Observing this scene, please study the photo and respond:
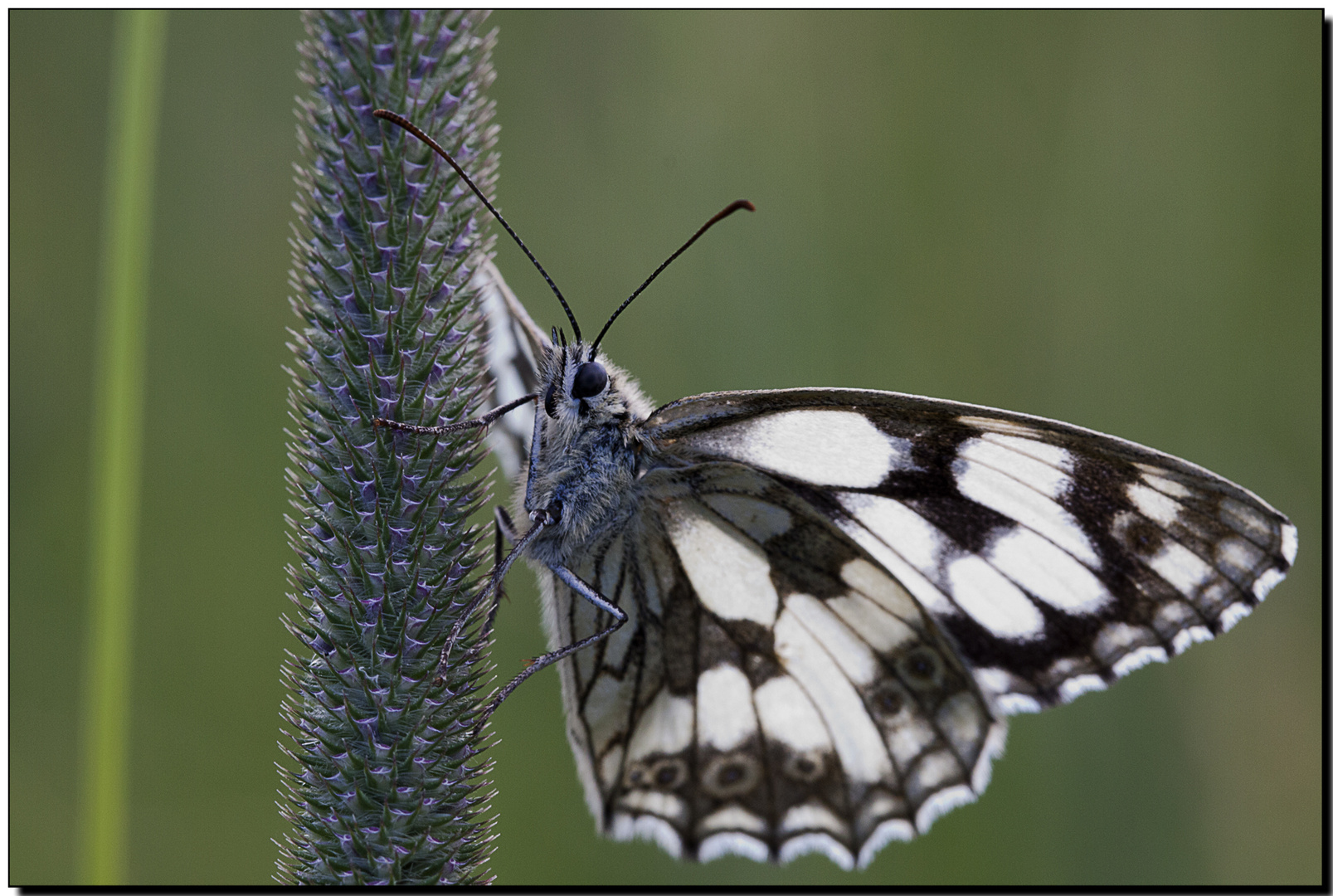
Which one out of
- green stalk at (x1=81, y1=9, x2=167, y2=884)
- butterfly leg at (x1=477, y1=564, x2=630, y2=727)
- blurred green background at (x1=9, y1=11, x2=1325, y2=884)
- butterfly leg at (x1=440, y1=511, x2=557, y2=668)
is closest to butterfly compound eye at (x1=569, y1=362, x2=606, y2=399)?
butterfly leg at (x1=440, y1=511, x2=557, y2=668)

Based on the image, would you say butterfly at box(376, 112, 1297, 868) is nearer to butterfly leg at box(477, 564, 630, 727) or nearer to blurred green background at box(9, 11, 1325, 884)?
butterfly leg at box(477, 564, 630, 727)

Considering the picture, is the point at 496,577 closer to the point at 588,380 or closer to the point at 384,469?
the point at 384,469

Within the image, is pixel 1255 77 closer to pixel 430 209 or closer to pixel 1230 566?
pixel 1230 566

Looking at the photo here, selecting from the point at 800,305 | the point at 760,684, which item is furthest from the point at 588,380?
the point at 800,305

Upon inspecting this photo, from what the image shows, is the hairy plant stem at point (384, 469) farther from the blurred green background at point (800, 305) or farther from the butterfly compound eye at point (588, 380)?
the blurred green background at point (800, 305)

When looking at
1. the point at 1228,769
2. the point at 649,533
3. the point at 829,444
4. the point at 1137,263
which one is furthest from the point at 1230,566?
the point at 1137,263
